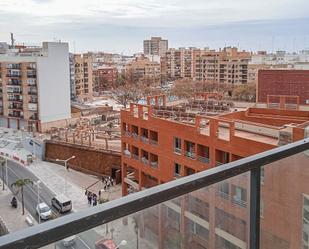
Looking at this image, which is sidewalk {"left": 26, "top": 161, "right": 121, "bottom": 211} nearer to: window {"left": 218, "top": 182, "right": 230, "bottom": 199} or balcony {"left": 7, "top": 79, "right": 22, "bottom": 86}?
balcony {"left": 7, "top": 79, "right": 22, "bottom": 86}

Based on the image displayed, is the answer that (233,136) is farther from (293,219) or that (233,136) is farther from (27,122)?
(27,122)

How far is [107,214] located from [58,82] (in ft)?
61.6

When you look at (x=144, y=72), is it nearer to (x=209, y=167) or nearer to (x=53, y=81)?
(x=53, y=81)

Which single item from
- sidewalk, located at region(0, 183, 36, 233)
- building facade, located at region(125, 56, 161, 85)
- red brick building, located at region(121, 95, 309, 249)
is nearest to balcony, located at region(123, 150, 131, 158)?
red brick building, located at region(121, 95, 309, 249)

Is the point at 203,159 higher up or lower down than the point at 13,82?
lower down

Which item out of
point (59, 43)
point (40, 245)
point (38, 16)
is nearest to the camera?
point (40, 245)

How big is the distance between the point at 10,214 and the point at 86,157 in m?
4.27

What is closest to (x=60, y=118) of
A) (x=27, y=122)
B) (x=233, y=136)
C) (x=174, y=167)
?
(x=27, y=122)

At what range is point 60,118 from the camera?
1941cm

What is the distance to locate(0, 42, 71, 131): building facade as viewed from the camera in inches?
721


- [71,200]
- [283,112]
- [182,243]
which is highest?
[182,243]

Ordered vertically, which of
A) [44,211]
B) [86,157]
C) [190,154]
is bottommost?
[44,211]

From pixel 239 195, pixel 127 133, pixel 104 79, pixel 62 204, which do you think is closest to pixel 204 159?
pixel 127 133

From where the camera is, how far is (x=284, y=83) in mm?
17812
